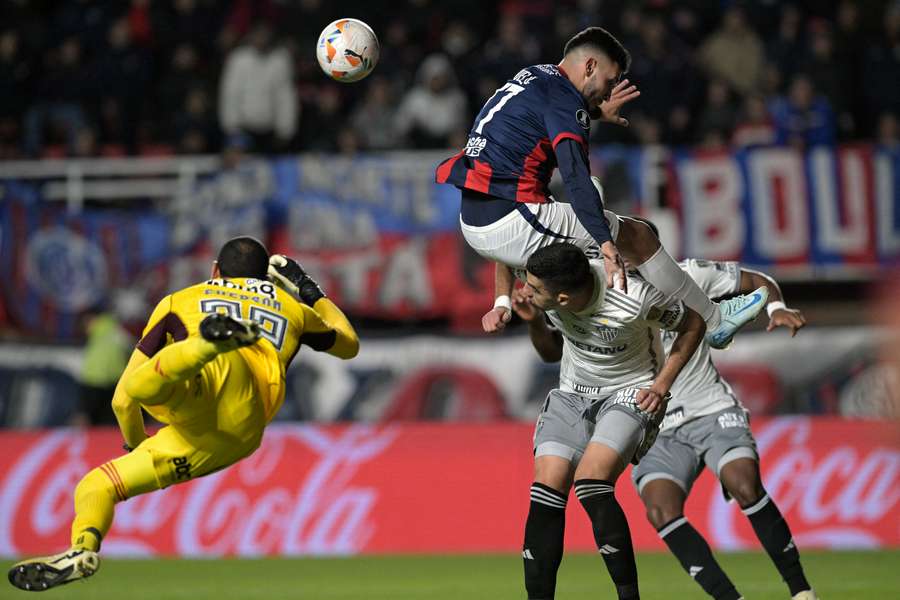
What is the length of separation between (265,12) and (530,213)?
11337mm

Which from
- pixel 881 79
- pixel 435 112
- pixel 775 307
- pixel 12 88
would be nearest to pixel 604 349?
pixel 775 307

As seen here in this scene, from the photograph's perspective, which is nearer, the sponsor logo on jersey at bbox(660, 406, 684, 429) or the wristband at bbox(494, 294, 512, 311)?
the wristband at bbox(494, 294, 512, 311)

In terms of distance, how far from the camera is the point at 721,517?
42.0 ft

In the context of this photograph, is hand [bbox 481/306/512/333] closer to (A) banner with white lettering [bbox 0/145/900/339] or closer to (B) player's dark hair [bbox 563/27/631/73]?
(B) player's dark hair [bbox 563/27/631/73]

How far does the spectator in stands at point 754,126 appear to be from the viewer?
1534 cm

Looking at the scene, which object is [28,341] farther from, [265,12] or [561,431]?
[561,431]

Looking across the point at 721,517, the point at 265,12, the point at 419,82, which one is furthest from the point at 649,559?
the point at 265,12

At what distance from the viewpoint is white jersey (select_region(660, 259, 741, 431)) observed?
821cm

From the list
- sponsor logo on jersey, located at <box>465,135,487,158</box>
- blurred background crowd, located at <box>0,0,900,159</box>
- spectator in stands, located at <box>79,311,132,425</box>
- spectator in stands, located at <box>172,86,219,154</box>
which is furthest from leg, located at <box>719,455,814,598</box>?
spectator in stands, located at <box>172,86,219,154</box>

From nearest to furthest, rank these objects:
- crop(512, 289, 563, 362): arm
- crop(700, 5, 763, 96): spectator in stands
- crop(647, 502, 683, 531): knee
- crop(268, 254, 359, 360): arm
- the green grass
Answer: crop(512, 289, 563, 362): arm → crop(647, 502, 683, 531): knee → crop(268, 254, 359, 360): arm → the green grass → crop(700, 5, 763, 96): spectator in stands

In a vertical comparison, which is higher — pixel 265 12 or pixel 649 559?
pixel 265 12

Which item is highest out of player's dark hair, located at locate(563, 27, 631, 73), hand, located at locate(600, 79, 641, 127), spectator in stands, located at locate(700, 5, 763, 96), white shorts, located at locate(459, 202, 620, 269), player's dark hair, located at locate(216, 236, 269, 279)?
spectator in stands, located at locate(700, 5, 763, 96)

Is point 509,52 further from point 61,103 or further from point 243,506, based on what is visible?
point 243,506

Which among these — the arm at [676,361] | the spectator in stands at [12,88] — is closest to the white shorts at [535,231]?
the arm at [676,361]
